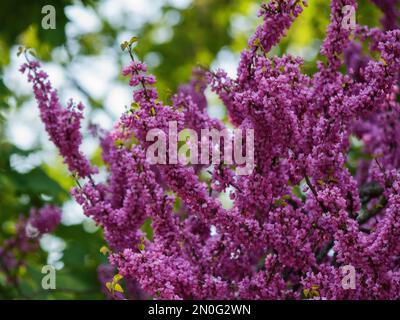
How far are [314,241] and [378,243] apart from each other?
0.57 metres

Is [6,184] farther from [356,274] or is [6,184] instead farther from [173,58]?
[173,58]

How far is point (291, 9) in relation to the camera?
479 centimetres

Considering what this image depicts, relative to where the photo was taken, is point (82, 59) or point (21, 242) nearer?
point (21, 242)

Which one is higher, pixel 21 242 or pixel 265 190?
pixel 21 242

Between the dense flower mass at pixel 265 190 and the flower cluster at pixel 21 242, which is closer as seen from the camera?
the dense flower mass at pixel 265 190

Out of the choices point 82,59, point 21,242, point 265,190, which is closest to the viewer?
point 265,190

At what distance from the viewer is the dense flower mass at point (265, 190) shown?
4188 mm

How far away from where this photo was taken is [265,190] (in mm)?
4496

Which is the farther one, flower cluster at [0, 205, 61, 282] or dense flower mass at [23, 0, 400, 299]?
flower cluster at [0, 205, 61, 282]

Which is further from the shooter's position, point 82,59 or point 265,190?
point 82,59

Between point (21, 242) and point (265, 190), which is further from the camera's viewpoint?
point (21, 242)

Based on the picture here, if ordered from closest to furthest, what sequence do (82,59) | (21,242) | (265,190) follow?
1. (265,190)
2. (21,242)
3. (82,59)

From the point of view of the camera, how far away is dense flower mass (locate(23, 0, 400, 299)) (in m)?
4.19

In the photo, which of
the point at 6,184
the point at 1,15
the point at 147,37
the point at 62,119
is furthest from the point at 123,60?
the point at 62,119
